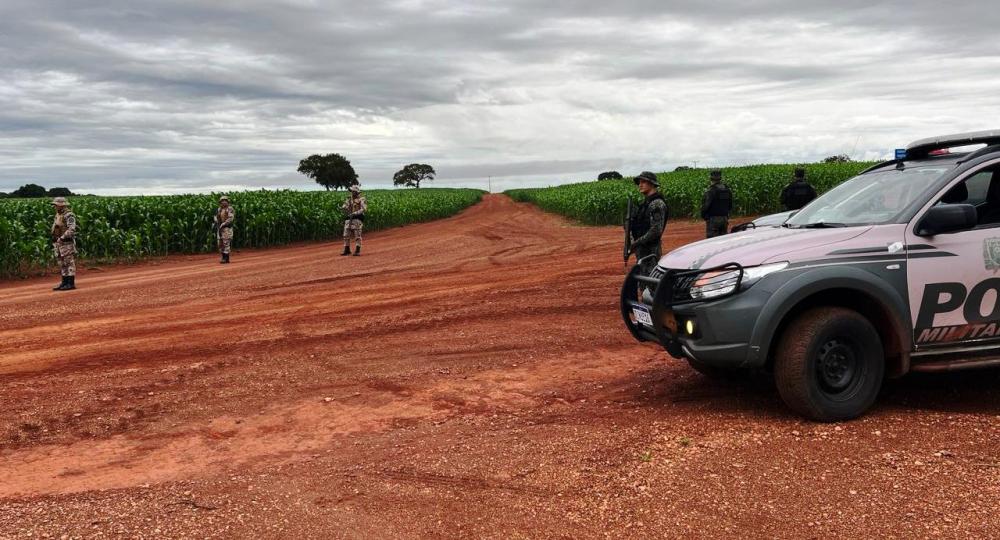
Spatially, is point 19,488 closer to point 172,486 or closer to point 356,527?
point 172,486

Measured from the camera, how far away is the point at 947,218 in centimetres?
507

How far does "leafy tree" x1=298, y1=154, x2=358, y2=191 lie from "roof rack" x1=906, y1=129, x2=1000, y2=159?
100740 mm

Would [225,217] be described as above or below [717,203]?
below

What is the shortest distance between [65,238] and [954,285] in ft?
50.1

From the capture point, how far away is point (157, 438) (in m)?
5.65

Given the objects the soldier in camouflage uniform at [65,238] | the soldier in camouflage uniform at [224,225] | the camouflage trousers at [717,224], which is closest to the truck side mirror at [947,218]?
the camouflage trousers at [717,224]

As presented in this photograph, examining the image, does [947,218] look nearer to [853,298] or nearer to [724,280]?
[853,298]

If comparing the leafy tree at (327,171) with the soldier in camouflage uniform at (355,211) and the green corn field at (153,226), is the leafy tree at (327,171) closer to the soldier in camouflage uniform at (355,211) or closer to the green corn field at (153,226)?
the green corn field at (153,226)

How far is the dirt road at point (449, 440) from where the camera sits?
4.05 metres

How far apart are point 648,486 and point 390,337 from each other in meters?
5.17

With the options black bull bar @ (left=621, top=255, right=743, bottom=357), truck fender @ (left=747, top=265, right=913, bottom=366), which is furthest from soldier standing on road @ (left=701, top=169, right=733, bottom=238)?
truck fender @ (left=747, top=265, right=913, bottom=366)

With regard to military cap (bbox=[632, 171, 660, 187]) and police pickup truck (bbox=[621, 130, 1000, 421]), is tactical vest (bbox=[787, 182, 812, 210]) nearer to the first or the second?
military cap (bbox=[632, 171, 660, 187])

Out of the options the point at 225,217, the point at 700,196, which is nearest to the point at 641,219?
the point at 225,217

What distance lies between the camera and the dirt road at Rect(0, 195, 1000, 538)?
4.05m
